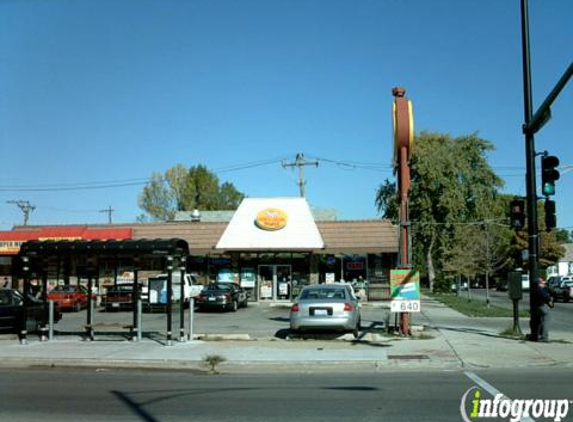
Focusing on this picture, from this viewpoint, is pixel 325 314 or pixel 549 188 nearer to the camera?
pixel 549 188

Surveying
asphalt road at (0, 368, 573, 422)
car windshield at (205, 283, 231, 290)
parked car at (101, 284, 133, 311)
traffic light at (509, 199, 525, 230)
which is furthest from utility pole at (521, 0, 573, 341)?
parked car at (101, 284, 133, 311)

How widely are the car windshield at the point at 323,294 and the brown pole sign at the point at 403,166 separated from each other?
1811 millimetres

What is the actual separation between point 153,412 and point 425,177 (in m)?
46.1

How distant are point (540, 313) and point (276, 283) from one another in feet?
73.2

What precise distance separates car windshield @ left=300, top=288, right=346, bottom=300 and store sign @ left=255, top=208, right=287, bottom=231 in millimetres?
19178

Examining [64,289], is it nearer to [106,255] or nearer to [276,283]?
[276,283]

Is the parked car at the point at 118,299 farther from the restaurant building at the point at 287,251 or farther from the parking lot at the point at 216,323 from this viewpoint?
the restaurant building at the point at 287,251

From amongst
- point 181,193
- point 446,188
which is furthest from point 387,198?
point 181,193

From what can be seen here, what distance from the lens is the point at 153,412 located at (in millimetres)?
8477

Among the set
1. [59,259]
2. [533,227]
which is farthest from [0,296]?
[533,227]

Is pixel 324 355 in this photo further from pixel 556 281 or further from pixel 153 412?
pixel 556 281

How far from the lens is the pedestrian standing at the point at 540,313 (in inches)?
628

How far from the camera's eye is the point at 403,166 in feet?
57.9

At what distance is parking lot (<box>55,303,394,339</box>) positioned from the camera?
19484 mm
